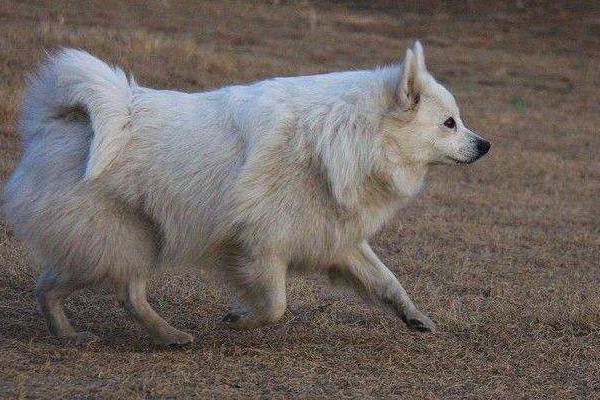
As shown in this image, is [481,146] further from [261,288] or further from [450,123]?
[261,288]

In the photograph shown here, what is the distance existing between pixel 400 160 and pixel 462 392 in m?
1.18

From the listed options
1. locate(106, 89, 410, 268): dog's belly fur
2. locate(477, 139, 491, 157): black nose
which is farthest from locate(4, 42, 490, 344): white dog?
locate(477, 139, 491, 157): black nose

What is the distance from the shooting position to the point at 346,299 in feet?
20.8

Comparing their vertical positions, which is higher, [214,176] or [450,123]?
[450,123]

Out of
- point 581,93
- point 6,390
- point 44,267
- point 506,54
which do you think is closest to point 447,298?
point 44,267

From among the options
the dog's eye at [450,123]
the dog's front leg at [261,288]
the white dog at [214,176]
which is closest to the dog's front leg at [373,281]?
the white dog at [214,176]

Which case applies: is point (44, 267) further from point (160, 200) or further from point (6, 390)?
point (6, 390)

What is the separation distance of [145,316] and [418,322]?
4.43ft

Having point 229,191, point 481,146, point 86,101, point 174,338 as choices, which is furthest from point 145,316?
point 481,146

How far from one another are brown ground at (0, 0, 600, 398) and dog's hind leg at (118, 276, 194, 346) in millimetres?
82

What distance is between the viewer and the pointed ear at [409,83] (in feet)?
16.8

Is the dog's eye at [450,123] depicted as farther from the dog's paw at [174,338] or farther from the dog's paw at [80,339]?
the dog's paw at [80,339]

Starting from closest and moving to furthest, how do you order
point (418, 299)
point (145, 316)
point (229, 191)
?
point (229, 191) → point (145, 316) → point (418, 299)

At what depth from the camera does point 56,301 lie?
5.35m
